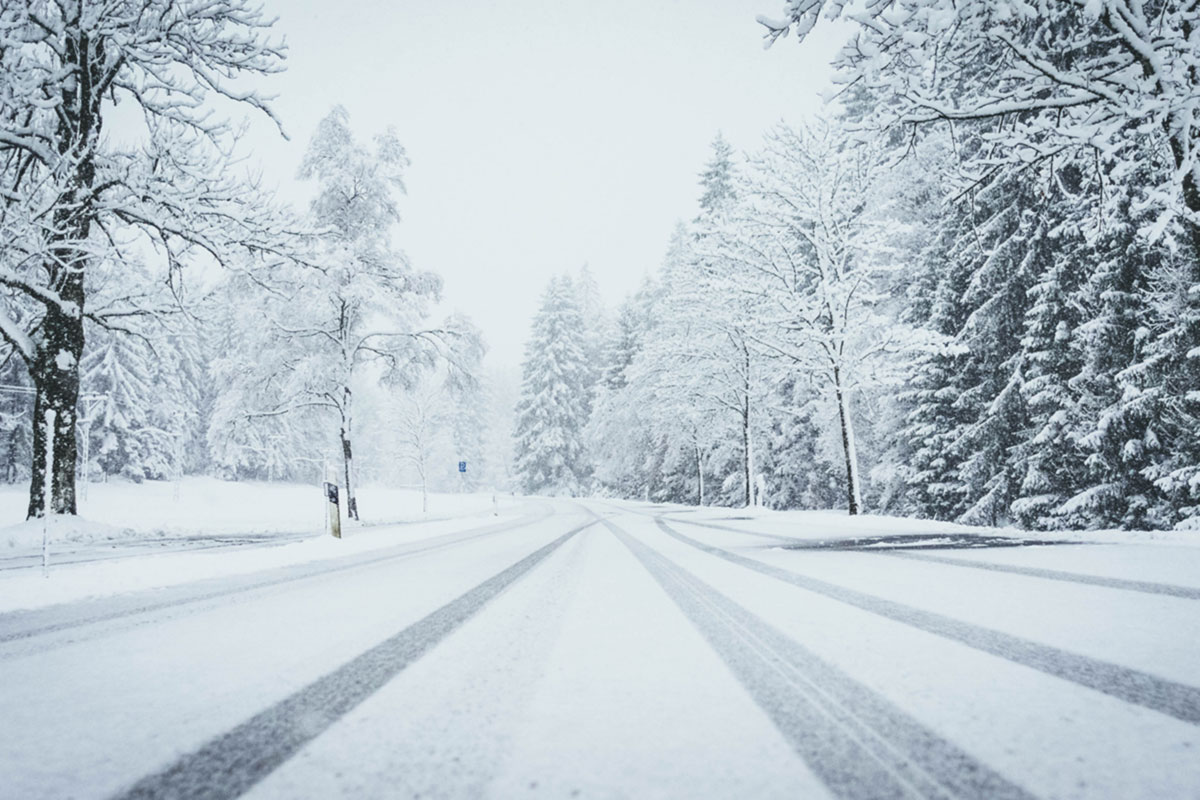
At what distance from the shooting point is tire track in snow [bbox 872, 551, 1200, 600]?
319 cm

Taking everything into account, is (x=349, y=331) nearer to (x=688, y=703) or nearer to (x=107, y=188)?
(x=107, y=188)

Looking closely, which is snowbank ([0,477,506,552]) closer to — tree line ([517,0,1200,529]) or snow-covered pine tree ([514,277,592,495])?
tree line ([517,0,1200,529])

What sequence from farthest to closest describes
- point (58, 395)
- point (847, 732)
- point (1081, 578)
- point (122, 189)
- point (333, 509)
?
point (122, 189) → point (58, 395) → point (333, 509) → point (1081, 578) → point (847, 732)

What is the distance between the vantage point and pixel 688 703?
1.69 m

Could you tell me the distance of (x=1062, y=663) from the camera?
194 cm

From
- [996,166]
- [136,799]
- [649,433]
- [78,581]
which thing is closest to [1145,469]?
[996,166]

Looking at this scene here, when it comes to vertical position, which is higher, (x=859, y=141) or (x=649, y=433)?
(x=859, y=141)

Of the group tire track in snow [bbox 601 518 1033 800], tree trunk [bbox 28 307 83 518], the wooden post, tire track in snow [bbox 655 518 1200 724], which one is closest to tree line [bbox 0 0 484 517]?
tree trunk [bbox 28 307 83 518]

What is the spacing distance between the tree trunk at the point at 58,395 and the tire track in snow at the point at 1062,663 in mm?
14471

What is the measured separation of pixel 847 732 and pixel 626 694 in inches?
25.0

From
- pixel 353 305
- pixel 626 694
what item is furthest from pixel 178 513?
pixel 626 694

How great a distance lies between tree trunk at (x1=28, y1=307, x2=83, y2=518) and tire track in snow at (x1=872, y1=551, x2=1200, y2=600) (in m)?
14.8

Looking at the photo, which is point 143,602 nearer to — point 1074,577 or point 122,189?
point 1074,577

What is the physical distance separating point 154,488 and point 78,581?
140ft
